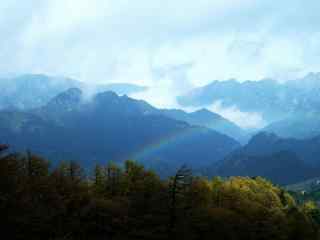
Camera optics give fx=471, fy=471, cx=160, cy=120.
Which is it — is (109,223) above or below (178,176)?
below

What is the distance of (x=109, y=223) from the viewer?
7200 cm

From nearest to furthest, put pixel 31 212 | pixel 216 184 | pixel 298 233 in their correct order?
pixel 31 212
pixel 298 233
pixel 216 184

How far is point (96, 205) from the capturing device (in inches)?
2872

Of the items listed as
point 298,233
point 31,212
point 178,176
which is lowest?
point 298,233

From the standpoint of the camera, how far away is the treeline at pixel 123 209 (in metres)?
66.4

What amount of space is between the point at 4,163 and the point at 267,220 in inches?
1880

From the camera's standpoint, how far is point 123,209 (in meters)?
73.1

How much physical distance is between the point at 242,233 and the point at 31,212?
36.4 m

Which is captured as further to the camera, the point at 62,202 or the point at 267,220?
the point at 267,220

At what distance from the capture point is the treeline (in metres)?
66.4

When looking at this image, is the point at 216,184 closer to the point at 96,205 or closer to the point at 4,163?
the point at 96,205

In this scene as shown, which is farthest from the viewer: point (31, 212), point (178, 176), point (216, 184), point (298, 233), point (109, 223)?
point (216, 184)

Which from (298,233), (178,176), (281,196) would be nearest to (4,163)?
(178,176)

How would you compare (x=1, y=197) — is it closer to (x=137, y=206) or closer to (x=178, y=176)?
(x=137, y=206)
